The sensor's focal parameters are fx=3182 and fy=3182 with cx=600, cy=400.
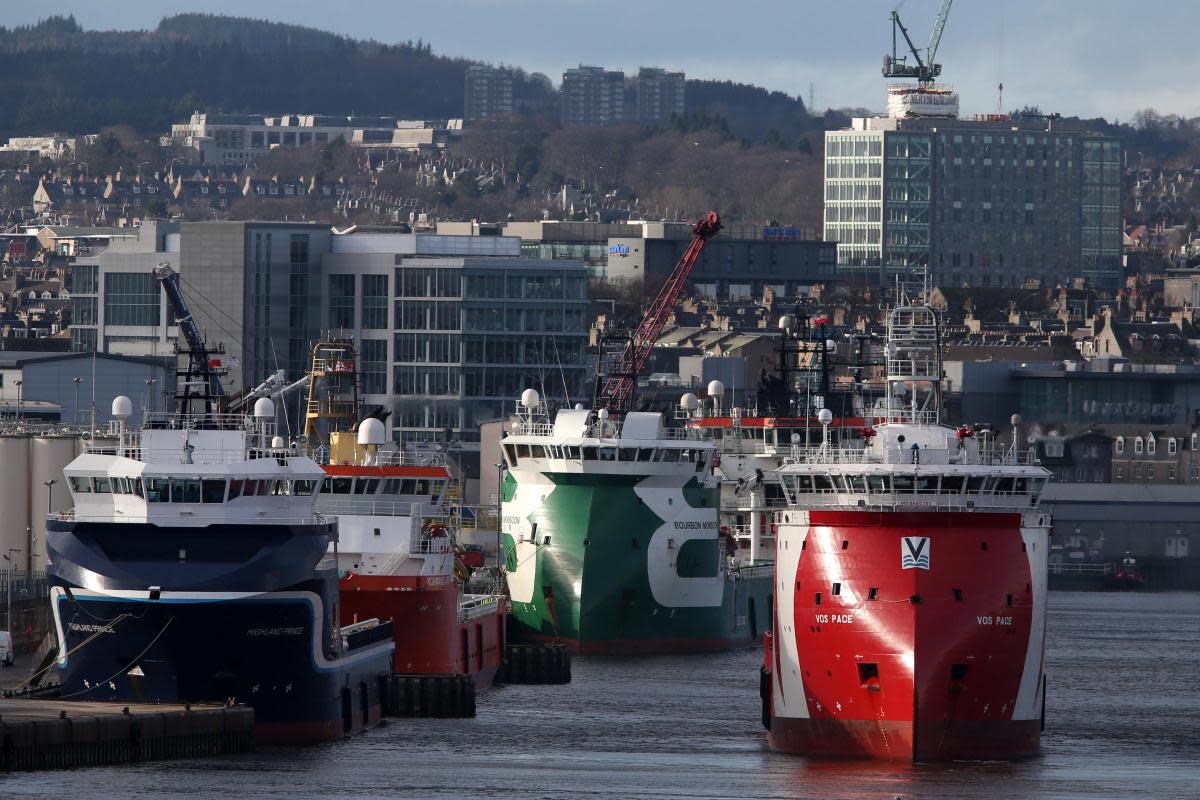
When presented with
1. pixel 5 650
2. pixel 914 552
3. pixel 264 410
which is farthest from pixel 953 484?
pixel 5 650

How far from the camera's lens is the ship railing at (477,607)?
94812 millimetres

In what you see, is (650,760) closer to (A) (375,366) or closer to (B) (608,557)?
(B) (608,557)

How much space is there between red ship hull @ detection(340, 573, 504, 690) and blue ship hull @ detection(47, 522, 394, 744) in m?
11.8

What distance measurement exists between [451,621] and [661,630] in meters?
26.7

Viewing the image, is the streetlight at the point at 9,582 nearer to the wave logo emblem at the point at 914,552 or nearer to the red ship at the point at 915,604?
the red ship at the point at 915,604

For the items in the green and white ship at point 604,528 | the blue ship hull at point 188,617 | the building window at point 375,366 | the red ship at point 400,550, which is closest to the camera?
the blue ship hull at point 188,617

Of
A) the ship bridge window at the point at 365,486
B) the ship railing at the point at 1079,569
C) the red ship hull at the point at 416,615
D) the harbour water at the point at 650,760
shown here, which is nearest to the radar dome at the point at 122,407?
the harbour water at the point at 650,760

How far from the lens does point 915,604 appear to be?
73312 mm

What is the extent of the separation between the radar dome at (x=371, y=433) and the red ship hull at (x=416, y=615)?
4.78m

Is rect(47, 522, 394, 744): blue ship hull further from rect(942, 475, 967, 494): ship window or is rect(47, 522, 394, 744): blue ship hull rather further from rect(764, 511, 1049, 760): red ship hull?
rect(942, 475, 967, 494): ship window

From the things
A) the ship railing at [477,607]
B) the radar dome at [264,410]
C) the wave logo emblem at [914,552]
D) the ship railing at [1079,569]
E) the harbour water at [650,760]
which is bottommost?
the ship railing at [1079,569]

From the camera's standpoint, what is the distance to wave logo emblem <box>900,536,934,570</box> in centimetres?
7356

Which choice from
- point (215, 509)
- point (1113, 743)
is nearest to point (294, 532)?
point (215, 509)

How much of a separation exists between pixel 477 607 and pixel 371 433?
8345 mm
